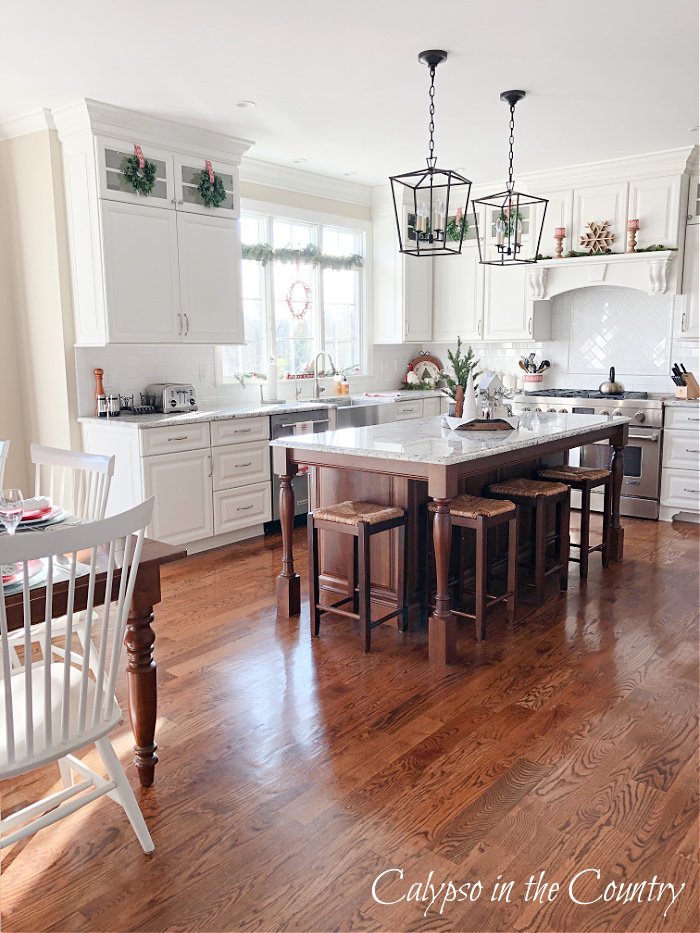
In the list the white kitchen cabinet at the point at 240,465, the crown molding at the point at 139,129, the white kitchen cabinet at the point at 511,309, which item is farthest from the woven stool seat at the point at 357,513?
the white kitchen cabinet at the point at 511,309

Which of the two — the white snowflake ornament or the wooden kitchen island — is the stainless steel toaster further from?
the white snowflake ornament

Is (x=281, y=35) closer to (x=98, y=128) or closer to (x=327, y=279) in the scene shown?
(x=98, y=128)

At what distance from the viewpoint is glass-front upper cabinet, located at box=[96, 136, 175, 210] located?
15.0 ft

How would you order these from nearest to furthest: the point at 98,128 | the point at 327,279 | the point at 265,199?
the point at 98,128 < the point at 265,199 < the point at 327,279

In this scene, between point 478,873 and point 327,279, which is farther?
point 327,279

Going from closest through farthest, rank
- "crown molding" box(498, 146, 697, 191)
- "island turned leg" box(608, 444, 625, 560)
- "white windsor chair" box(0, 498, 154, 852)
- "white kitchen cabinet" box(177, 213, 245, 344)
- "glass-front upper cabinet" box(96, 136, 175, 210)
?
1. "white windsor chair" box(0, 498, 154, 852)
2. "glass-front upper cabinet" box(96, 136, 175, 210)
3. "island turned leg" box(608, 444, 625, 560)
4. "white kitchen cabinet" box(177, 213, 245, 344)
5. "crown molding" box(498, 146, 697, 191)

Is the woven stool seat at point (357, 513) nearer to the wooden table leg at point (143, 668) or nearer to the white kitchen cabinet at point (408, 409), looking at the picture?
the wooden table leg at point (143, 668)

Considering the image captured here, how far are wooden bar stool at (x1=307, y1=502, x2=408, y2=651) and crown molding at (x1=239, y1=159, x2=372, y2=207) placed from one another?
10.8 ft

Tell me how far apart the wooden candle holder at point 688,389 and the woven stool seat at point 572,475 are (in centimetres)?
165

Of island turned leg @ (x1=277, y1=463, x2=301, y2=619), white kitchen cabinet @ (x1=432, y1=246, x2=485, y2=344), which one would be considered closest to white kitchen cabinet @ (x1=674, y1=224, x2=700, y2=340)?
white kitchen cabinet @ (x1=432, y1=246, x2=485, y2=344)

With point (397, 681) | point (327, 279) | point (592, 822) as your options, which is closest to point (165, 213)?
point (327, 279)

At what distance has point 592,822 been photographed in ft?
7.34

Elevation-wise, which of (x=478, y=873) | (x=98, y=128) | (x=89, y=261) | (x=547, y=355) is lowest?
(x=478, y=873)

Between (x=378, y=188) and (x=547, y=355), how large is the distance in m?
2.16
